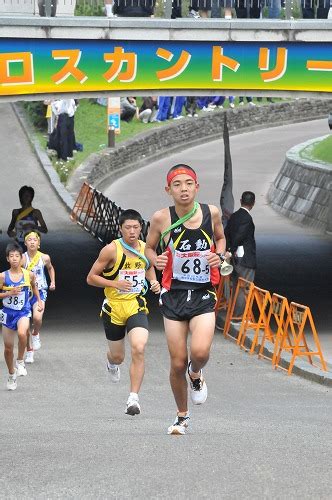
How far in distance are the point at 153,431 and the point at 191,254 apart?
1.57 meters

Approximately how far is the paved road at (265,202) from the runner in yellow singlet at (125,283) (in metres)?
7.65

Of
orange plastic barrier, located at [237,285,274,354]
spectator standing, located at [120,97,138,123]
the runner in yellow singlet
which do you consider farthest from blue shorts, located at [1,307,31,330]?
spectator standing, located at [120,97,138,123]

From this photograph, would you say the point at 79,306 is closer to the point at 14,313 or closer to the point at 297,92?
the point at 297,92

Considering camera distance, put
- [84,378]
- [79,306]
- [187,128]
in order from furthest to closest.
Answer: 1. [187,128]
2. [79,306]
3. [84,378]

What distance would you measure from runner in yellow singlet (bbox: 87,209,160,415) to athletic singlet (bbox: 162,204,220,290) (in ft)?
4.61

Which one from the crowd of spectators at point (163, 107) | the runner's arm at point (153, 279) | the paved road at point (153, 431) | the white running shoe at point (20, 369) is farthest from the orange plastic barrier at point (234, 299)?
the crowd of spectators at point (163, 107)

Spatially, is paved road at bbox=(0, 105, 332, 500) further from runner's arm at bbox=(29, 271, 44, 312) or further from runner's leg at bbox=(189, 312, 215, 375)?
runner's arm at bbox=(29, 271, 44, 312)

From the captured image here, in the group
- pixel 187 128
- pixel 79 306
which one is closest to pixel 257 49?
pixel 79 306

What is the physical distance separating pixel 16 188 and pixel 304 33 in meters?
20.5

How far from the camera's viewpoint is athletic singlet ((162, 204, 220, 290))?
36.8ft

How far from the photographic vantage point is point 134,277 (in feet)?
42.9

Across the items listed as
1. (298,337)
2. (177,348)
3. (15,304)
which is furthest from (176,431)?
(298,337)

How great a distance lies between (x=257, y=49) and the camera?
21.6 meters

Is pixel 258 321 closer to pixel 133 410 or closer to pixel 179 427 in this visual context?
pixel 133 410
